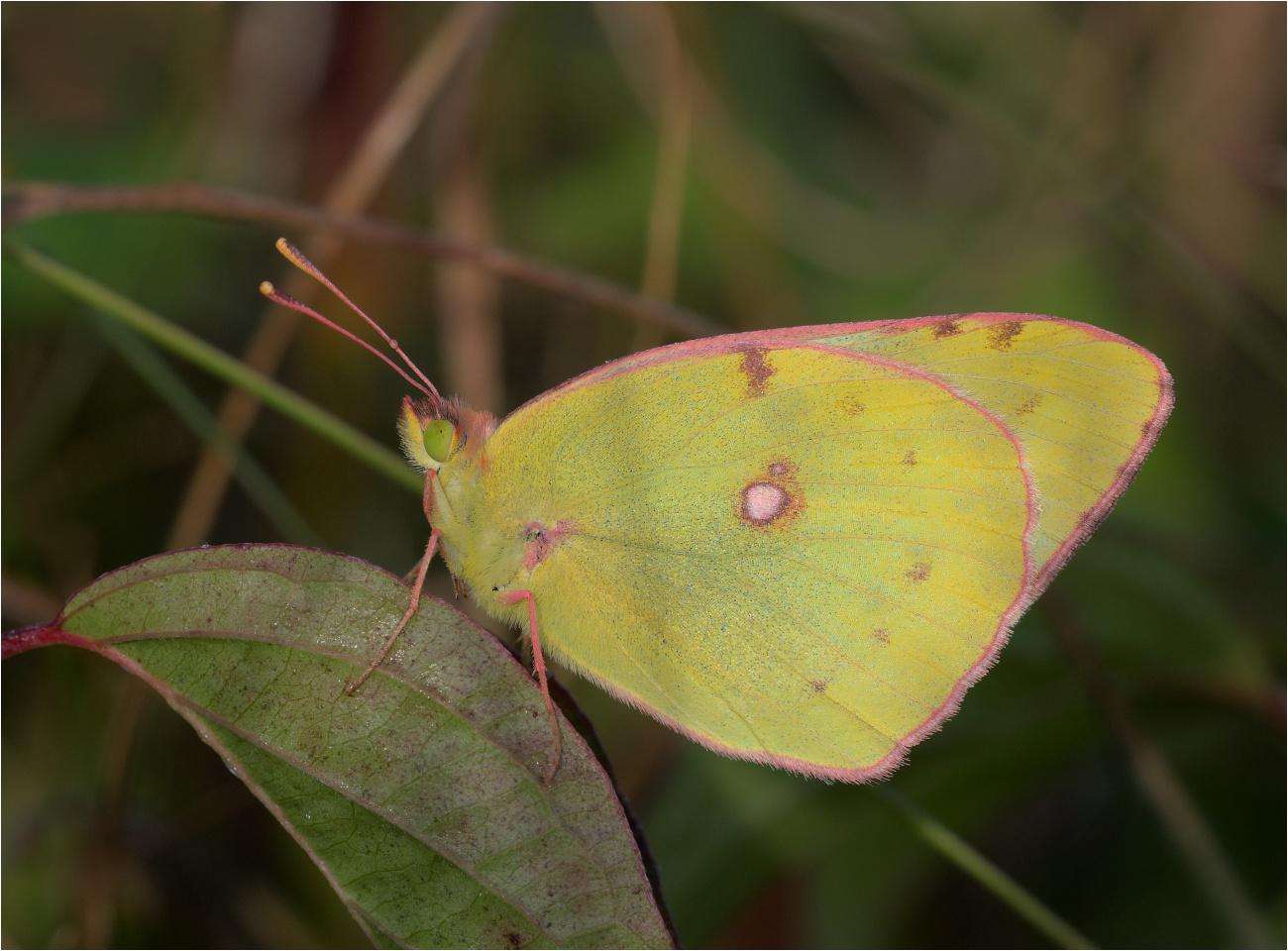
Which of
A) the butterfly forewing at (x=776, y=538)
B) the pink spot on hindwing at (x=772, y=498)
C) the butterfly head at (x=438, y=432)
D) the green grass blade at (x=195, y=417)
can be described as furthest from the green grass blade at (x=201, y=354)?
the pink spot on hindwing at (x=772, y=498)

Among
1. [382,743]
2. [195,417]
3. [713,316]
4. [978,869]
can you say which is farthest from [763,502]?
[713,316]

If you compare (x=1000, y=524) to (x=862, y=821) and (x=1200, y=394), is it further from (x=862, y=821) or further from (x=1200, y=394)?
(x=1200, y=394)

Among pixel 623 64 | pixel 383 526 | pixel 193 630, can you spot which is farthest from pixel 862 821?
pixel 623 64

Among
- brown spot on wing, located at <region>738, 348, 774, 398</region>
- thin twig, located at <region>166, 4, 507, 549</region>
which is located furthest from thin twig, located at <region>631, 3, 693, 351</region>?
brown spot on wing, located at <region>738, 348, 774, 398</region>

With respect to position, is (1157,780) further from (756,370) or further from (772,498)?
(756,370)

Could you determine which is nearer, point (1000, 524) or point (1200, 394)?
point (1000, 524)

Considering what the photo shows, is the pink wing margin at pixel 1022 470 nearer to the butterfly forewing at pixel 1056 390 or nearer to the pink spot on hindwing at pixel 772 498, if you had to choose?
the butterfly forewing at pixel 1056 390
